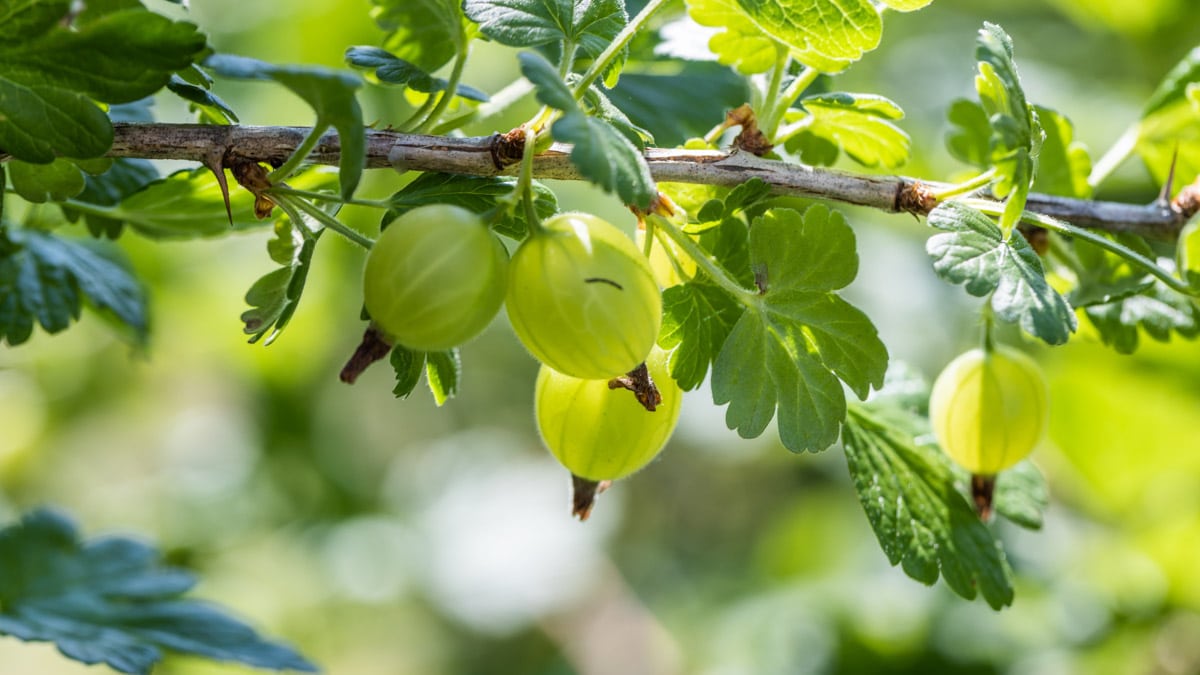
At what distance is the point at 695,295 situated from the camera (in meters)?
0.85

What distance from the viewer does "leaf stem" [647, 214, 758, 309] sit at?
0.81 meters

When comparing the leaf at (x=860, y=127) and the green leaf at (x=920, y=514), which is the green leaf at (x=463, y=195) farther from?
the green leaf at (x=920, y=514)

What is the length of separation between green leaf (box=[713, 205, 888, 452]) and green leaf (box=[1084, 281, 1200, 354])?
36 cm

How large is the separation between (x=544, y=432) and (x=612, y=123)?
26cm

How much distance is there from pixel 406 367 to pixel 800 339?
0.31 meters

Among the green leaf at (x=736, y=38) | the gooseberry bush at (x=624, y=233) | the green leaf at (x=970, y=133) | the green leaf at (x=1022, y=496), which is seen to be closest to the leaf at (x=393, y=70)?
the gooseberry bush at (x=624, y=233)

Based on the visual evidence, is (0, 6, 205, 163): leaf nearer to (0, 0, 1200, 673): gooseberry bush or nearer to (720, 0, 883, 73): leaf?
(0, 0, 1200, 673): gooseberry bush

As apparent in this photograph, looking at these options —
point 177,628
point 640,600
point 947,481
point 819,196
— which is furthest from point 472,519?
point 819,196

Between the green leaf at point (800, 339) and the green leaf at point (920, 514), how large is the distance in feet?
0.59

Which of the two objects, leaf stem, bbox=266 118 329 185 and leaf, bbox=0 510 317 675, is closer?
leaf stem, bbox=266 118 329 185

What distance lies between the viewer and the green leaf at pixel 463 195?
2.71 feet

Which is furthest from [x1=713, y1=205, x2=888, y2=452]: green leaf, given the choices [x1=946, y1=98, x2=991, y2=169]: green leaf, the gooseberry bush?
[x1=946, y1=98, x2=991, y2=169]: green leaf

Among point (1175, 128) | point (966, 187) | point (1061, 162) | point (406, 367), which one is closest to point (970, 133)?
point (1061, 162)

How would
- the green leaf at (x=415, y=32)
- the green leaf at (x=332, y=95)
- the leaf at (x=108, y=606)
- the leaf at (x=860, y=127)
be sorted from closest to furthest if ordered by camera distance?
the green leaf at (x=332, y=95) < the leaf at (x=860, y=127) < the green leaf at (x=415, y=32) < the leaf at (x=108, y=606)
